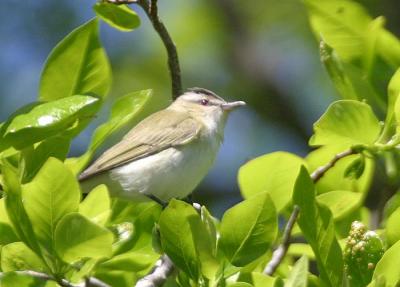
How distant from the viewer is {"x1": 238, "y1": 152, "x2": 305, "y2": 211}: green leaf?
190cm

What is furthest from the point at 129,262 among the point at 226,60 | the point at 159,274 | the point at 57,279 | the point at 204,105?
the point at 226,60

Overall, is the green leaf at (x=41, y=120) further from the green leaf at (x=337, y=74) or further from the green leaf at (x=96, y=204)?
the green leaf at (x=337, y=74)

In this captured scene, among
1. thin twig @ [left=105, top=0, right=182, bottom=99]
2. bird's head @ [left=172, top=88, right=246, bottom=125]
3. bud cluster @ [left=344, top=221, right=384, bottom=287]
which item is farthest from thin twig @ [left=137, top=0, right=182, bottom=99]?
bird's head @ [left=172, top=88, right=246, bottom=125]

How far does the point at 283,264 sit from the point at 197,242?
42 centimetres

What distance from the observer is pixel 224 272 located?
1538 mm

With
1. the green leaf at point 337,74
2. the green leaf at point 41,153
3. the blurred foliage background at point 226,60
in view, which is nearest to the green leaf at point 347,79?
the green leaf at point 337,74

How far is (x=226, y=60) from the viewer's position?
19.9ft

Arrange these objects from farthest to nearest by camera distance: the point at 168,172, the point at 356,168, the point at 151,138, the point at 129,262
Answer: the point at 151,138 < the point at 168,172 < the point at 356,168 < the point at 129,262

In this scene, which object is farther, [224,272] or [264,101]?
[264,101]

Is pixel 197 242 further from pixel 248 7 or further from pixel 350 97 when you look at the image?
pixel 248 7

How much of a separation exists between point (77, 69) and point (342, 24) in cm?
58

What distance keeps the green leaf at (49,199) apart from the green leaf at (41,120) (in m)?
0.17

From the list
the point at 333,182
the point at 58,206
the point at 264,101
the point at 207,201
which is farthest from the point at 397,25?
the point at 58,206

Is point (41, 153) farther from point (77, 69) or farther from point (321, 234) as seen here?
point (321, 234)
